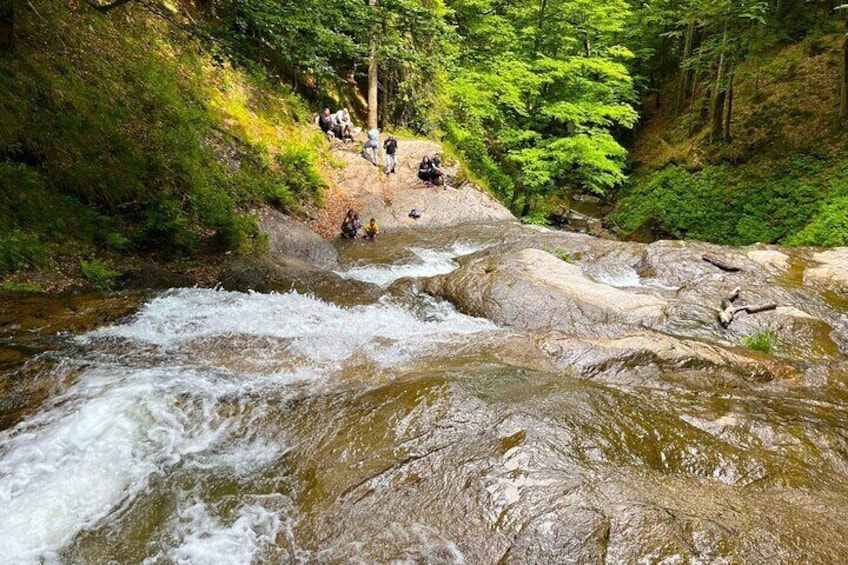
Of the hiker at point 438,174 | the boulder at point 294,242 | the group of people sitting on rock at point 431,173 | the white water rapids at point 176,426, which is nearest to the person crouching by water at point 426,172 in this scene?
the group of people sitting on rock at point 431,173

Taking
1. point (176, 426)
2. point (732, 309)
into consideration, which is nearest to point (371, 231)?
point (732, 309)

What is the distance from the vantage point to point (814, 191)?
49.5 ft

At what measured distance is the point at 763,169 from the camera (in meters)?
17.3

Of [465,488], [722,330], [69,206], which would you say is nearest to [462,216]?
[722,330]

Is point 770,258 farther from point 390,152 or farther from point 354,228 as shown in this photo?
point 390,152

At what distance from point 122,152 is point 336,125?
9380mm

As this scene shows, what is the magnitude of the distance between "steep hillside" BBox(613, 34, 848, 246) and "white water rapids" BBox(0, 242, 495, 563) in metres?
14.6

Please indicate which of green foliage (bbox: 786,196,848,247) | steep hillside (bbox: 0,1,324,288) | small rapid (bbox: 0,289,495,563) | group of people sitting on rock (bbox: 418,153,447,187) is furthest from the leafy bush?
green foliage (bbox: 786,196,848,247)

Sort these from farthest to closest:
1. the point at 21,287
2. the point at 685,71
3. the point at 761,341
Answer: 1. the point at 685,71
2. the point at 761,341
3. the point at 21,287

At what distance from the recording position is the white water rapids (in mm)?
3236

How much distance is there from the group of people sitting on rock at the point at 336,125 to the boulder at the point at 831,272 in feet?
47.7

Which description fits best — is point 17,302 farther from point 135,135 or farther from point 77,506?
point 135,135

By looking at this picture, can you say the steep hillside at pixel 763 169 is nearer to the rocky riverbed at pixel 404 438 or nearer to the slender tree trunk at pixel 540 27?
the slender tree trunk at pixel 540 27

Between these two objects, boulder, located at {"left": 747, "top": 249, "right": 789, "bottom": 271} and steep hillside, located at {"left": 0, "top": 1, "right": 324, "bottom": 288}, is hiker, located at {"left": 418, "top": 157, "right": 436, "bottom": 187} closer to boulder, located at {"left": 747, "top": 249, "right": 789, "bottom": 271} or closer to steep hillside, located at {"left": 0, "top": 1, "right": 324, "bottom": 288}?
steep hillside, located at {"left": 0, "top": 1, "right": 324, "bottom": 288}
